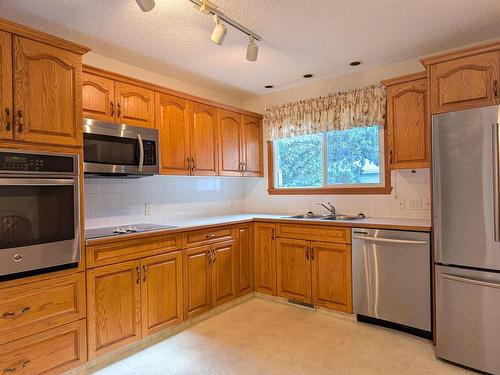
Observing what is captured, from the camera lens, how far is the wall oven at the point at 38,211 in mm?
1819

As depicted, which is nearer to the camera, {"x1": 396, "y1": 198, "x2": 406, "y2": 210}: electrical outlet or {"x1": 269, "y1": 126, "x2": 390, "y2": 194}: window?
{"x1": 396, "y1": 198, "x2": 406, "y2": 210}: electrical outlet

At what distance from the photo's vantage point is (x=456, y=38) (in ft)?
8.87

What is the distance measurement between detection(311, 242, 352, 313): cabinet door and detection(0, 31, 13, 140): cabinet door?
8.46ft

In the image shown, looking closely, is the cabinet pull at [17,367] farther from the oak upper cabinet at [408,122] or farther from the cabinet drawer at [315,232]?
the oak upper cabinet at [408,122]

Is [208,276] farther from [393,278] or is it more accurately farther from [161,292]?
[393,278]

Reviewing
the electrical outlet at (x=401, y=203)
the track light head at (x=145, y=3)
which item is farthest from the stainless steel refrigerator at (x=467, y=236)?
the track light head at (x=145, y=3)

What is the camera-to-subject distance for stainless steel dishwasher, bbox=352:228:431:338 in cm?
258

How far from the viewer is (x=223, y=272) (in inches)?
128

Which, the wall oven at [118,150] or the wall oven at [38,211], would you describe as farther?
the wall oven at [118,150]

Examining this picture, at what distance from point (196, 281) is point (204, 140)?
4.74ft

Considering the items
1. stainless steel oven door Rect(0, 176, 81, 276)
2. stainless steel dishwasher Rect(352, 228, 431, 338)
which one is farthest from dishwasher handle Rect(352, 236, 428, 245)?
stainless steel oven door Rect(0, 176, 81, 276)

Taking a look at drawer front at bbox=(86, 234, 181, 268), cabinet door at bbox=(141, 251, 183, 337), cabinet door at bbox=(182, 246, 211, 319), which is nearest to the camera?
drawer front at bbox=(86, 234, 181, 268)

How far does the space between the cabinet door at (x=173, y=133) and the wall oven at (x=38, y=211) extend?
1.00 metres

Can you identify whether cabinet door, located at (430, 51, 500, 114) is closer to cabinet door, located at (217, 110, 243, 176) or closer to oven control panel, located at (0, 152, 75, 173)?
cabinet door, located at (217, 110, 243, 176)
